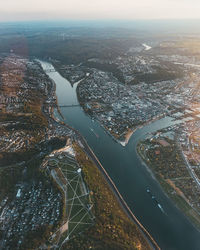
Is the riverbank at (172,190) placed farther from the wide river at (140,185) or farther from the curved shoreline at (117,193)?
the curved shoreline at (117,193)

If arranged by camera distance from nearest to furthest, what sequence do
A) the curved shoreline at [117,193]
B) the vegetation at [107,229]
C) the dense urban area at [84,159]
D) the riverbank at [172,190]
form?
1. the vegetation at [107,229]
2. the dense urban area at [84,159]
3. the curved shoreline at [117,193]
4. the riverbank at [172,190]

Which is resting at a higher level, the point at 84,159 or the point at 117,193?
the point at 84,159

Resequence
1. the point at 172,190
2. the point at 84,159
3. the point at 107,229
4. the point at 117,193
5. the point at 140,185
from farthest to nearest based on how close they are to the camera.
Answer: the point at 84,159
the point at 140,185
the point at 172,190
the point at 117,193
the point at 107,229

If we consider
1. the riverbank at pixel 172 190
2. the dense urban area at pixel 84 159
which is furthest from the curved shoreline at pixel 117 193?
the riverbank at pixel 172 190

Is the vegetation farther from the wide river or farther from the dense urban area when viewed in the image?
the wide river

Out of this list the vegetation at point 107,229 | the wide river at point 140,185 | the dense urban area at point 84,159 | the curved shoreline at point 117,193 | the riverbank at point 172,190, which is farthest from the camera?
the riverbank at point 172,190

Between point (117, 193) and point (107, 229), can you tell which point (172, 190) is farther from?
point (107, 229)

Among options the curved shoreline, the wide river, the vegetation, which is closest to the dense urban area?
the vegetation

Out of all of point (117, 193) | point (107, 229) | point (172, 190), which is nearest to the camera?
point (107, 229)

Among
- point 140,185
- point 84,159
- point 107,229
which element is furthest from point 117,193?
point 84,159
